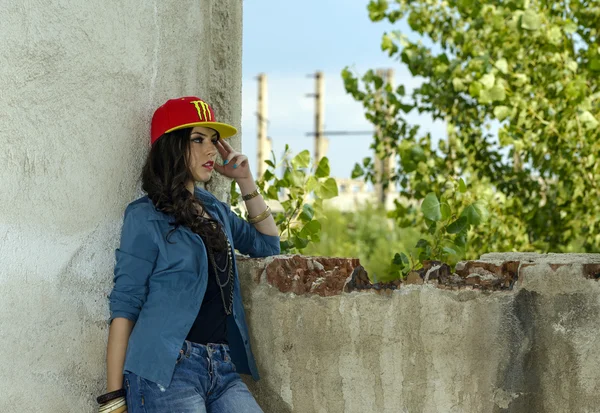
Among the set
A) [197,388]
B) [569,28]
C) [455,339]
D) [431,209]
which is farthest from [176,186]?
[569,28]

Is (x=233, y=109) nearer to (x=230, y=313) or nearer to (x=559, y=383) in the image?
(x=230, y=313)

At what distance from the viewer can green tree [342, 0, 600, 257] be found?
6.23 meters

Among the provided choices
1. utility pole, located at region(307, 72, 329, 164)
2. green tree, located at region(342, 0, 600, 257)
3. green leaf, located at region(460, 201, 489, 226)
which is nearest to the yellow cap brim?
green leaf, located at region(460, 201, 489, 226)

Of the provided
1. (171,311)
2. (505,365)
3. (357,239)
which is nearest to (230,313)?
(171,311)

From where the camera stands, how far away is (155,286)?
8.82 feet

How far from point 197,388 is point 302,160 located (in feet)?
6.11

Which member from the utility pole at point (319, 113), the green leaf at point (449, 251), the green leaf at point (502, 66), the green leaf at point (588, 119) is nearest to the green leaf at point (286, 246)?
the green leaf at point (449, 251)

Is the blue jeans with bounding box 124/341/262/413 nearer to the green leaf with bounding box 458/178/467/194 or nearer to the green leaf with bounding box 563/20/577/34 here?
the green leaf with bounding box 458/178/467/194

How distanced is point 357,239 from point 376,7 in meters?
11.1

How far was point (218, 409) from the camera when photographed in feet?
9.04

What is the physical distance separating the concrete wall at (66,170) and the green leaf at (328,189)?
1.45 meters

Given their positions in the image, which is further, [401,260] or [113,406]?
[401,260]

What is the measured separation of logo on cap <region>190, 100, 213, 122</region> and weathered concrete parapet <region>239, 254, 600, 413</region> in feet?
2.11

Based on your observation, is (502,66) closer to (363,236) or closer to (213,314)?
(213,314)
